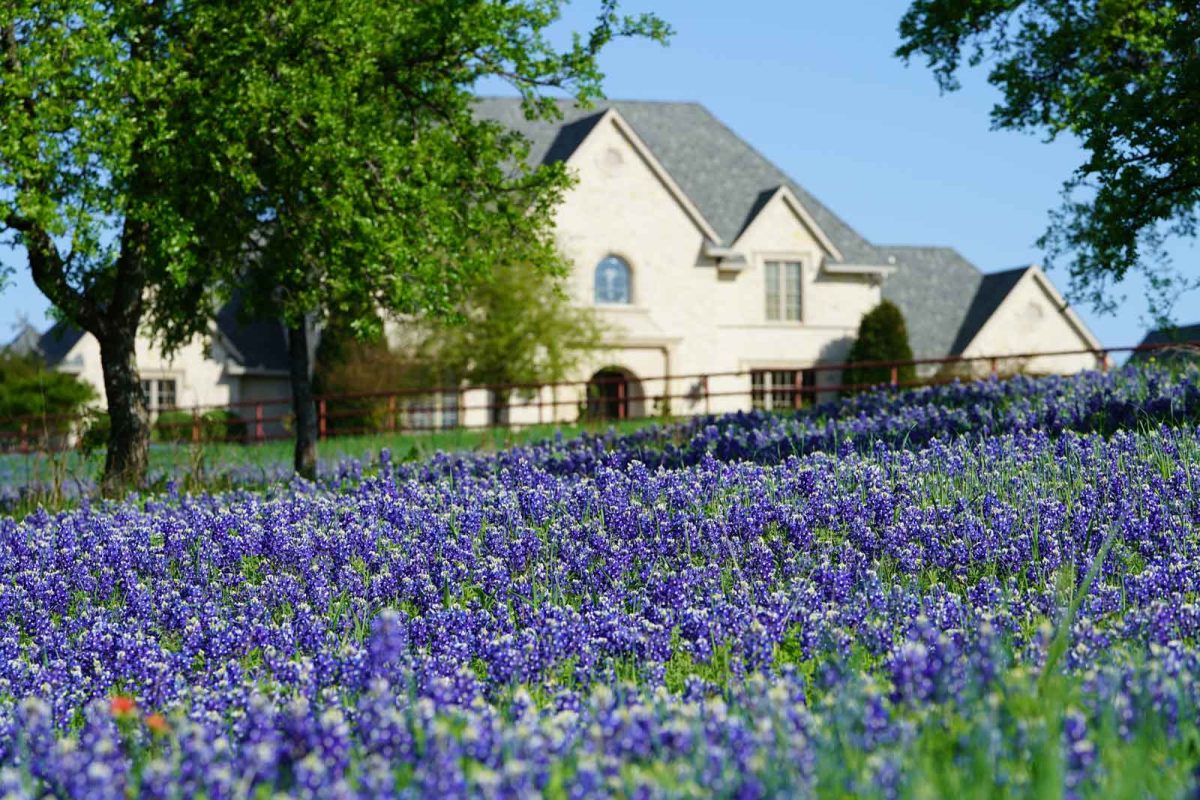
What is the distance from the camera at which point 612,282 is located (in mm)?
39656

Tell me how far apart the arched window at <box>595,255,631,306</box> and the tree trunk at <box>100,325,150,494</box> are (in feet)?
72.0

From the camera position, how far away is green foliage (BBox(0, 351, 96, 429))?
36250 mm

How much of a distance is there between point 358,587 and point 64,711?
6.41 feet

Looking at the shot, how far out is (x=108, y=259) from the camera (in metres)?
16.6

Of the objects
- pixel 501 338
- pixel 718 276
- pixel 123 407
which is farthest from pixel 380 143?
pixel 718 276

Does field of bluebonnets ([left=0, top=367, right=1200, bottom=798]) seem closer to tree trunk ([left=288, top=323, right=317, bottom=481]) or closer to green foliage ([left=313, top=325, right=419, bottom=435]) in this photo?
tree trunk ([left=288, top=323, right=317, bottom=481])

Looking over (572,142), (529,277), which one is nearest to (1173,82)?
(529,277)

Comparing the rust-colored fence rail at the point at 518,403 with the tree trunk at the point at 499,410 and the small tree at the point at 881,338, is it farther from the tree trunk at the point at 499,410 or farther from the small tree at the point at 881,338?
the small tree at the point at 881,338

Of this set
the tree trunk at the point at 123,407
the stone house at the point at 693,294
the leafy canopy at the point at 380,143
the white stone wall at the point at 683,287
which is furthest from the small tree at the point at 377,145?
the white stone wall at the point at 683,287

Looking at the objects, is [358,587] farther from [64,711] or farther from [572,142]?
[572,142]

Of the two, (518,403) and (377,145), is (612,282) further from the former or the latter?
(377,145)

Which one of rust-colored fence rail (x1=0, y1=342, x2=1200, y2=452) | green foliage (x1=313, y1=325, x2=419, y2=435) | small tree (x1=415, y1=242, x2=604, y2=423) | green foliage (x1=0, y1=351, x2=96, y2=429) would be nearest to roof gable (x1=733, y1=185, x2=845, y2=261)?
rust-colored fence rail (x1=0, y1=342, x2=1200, y2=452)

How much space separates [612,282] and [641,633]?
34577 mm

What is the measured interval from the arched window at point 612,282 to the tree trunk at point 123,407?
863 inches
